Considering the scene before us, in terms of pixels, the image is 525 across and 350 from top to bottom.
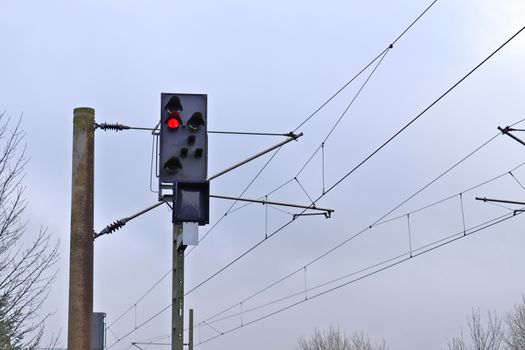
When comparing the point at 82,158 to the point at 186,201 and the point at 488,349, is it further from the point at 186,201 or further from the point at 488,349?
the point at 488,349

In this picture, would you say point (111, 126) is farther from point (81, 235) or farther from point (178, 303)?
point (178, 303)

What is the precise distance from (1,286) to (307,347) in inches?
2093

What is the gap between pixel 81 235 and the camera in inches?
307

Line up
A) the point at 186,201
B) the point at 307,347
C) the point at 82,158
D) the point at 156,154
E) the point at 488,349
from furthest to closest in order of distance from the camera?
1. the point at 307,347
2. the point at 488,349
3. the point at 156,154
4. the point at 186,201
5. the point at 82,158

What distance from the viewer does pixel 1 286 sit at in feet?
48.4

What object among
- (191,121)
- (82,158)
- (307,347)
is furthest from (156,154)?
(307,347)

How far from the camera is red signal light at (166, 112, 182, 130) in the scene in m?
9.20

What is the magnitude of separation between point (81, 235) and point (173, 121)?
6.04 ft

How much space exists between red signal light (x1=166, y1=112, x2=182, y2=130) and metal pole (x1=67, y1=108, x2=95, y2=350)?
96 centimetres

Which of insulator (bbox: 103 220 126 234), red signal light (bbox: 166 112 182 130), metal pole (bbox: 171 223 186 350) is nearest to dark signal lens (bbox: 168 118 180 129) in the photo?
red signal light (bbox: 166 112 182 130)

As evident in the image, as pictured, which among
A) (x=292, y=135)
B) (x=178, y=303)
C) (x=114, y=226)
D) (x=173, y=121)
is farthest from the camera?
(x=178, y=303)

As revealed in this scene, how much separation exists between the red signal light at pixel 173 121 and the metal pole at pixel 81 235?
96 cm

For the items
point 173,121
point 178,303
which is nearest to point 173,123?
point 173,121

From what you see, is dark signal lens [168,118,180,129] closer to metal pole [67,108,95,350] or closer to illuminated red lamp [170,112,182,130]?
illuminated red lamp [170,112,182,130]
